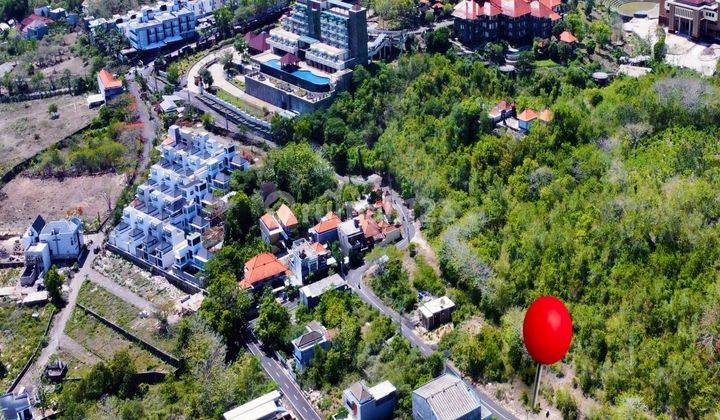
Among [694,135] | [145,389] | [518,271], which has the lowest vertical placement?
[145,389]

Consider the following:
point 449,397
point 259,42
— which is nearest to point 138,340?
point 449,397

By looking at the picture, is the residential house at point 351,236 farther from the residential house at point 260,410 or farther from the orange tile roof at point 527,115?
the orange tile roof at point 527,115

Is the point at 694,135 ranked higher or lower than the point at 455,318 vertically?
→ higher

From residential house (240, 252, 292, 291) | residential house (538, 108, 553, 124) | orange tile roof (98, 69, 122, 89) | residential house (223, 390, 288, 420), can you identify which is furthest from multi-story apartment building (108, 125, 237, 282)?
residential house (538, 108, 553, 124)

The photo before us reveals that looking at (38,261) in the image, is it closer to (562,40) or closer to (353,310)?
(353,310)

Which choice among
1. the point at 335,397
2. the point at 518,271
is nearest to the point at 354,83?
the point at 518,271

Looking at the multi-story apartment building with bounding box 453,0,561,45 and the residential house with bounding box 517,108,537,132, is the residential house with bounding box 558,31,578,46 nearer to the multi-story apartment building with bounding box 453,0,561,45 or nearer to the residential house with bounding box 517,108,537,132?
the multi-story apartment building with bounding box 453,0,561,45
